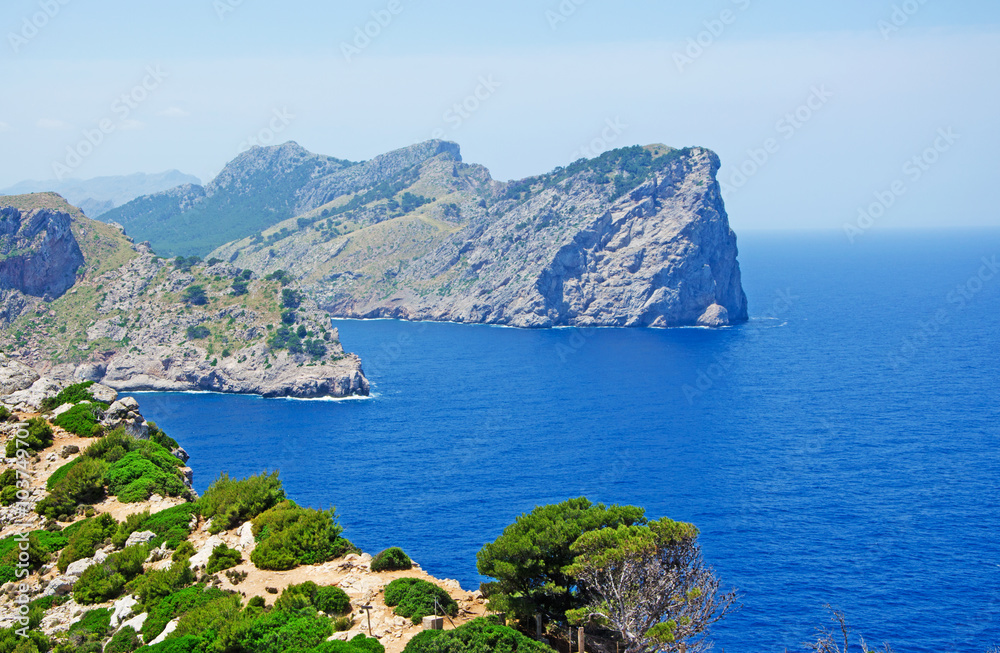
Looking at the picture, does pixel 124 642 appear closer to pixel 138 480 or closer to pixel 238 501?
pixel 238 501

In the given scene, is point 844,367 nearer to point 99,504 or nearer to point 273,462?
point 273,462

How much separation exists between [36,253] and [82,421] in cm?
13675

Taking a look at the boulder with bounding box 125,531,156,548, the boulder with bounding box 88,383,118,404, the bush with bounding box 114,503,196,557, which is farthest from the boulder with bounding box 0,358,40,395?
the boulder with bounding box 125,531,156,548

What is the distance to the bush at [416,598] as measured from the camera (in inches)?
1247

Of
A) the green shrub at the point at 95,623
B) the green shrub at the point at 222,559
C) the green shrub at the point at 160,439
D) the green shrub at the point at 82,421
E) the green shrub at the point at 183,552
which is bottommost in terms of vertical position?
the green shrub at the point at 95,623

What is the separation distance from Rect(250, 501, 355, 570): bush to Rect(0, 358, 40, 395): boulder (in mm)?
28587

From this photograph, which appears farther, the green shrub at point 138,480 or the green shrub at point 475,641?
the green shrub at point 138,480

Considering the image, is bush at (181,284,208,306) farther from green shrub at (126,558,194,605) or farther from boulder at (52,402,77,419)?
green shrub at (126,558,194,605)

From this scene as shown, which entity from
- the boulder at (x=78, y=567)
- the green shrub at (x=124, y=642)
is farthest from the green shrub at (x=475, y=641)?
the boulder at (x=78, y=567)

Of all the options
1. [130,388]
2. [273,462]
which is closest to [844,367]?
[273,462]

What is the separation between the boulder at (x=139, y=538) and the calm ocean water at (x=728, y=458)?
31.1 meters

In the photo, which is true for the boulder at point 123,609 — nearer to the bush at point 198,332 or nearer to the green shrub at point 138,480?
the green shrub at point 138,480

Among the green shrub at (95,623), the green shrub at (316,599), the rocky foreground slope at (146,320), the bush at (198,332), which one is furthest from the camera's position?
the bush at (198,332)

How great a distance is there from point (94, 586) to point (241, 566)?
6.77m
